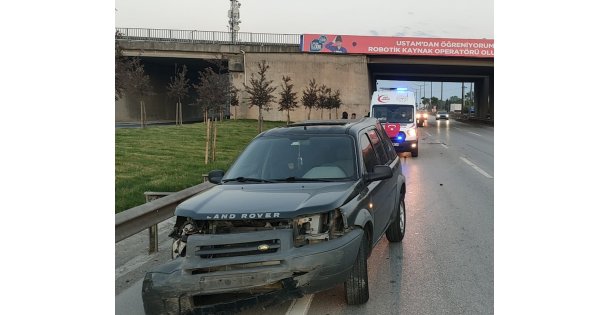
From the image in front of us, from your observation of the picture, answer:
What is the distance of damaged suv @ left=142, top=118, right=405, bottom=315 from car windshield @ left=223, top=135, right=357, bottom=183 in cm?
2

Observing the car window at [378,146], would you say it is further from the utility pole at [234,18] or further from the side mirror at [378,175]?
the utility pole at [234,18]

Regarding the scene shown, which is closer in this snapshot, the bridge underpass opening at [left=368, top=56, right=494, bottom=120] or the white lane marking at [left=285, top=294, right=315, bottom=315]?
the white lane marking at [left=285, top=294, right=315, bottom=315]

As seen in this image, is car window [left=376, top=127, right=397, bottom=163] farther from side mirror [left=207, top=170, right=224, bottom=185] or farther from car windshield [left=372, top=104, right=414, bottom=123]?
car windshield [left=372, top=104, right=414, bottom=123]

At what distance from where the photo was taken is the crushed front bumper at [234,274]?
12.3 feet

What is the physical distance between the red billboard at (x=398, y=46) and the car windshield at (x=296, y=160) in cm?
4474

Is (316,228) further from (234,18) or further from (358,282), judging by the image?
(234,18)

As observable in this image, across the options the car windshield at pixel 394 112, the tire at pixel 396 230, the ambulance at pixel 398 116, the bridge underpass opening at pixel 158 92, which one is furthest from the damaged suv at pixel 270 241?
the bridge underpass opening at pixel 158 92

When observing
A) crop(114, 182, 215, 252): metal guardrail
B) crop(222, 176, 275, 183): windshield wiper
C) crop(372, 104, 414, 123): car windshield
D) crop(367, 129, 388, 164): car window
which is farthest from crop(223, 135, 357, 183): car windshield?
crop(372, 104, 414, 123): car windshield

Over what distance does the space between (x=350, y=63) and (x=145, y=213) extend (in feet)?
152

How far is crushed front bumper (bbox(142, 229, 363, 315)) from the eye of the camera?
147 inches

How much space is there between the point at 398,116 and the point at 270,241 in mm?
16627

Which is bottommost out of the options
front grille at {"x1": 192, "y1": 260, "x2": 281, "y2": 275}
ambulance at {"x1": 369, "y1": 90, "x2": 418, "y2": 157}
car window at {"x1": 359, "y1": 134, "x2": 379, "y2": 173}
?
front grille at {"x1": 192, "y1": 260, "x2": 281, "y2": 275}
